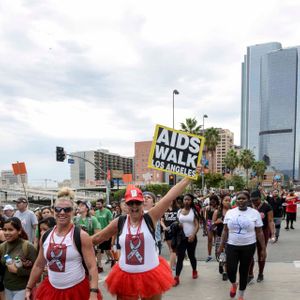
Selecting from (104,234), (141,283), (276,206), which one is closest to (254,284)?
(141,283)

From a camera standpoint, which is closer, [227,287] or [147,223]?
[147,223]

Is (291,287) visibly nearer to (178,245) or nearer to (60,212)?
(178,245)

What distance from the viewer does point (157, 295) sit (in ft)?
11.9

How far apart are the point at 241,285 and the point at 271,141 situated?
17784 centimetres

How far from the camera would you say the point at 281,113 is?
6964 inches

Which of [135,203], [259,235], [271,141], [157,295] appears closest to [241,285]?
[259,235]

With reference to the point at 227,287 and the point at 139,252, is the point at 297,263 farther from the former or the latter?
the point at 139,252

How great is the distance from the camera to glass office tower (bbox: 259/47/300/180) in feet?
571

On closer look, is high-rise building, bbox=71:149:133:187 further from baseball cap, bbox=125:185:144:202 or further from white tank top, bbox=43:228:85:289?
white tank top, bbox=43:228:85:289

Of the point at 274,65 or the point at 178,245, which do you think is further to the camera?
the point at 274,65

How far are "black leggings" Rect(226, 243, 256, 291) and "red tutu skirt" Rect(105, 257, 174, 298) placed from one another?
7.75 ft

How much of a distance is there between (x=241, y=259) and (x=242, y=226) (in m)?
0.51

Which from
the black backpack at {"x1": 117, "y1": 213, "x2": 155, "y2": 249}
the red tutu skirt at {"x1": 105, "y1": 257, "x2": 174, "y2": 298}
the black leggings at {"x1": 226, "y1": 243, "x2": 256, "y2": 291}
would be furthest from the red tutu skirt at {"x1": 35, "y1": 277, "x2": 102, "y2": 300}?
the black leggings at {"x1": 226, "y1": 243, "x2": 256, "y2": 291}

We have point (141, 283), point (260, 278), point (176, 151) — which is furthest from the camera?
point (260, 278)
